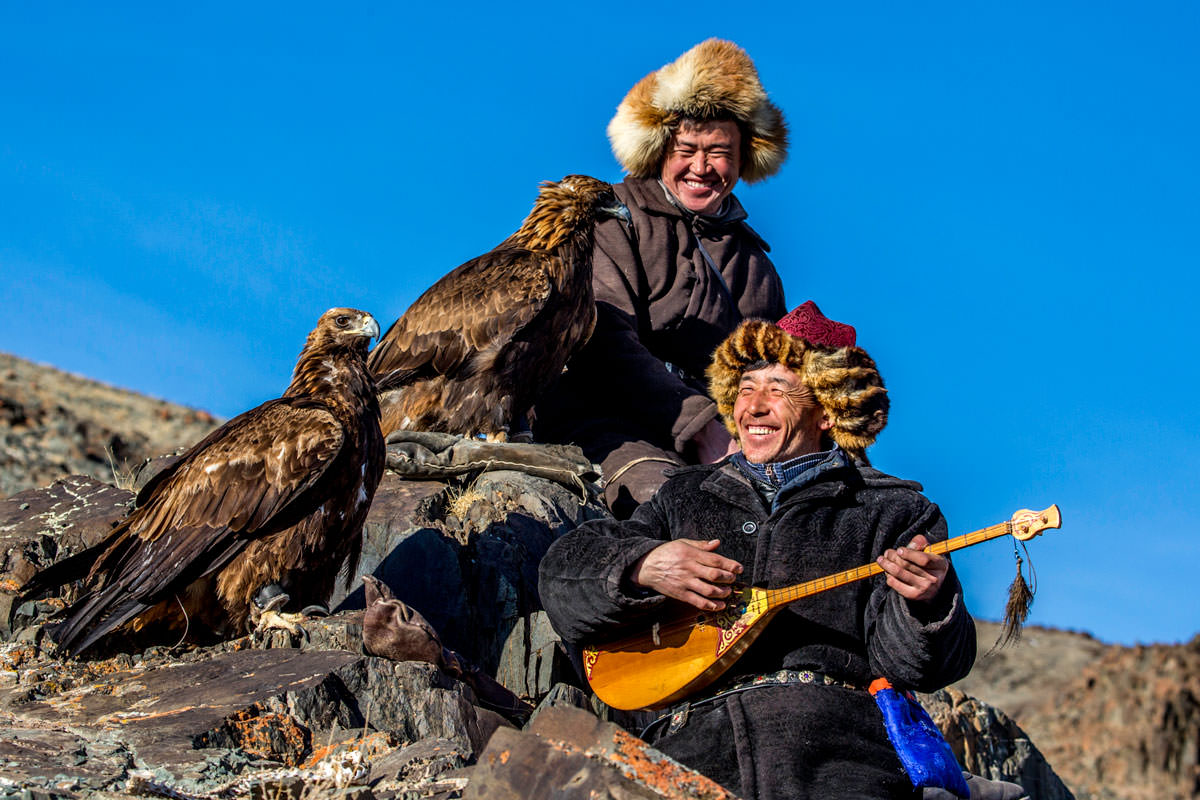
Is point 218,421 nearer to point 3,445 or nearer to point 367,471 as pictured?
point 3,445

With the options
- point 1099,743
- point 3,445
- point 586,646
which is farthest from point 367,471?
point 3,445

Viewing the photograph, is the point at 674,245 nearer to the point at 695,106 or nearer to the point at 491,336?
the point at 695,106

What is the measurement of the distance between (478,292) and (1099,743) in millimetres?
12084

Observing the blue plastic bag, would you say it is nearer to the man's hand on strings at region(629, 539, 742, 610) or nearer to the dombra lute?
the dombra lute

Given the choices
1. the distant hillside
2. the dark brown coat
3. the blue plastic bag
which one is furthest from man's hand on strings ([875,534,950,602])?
the distant hillside

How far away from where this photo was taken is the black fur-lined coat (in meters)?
3.87

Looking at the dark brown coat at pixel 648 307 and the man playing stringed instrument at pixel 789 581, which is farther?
the dark brown coat at pixel 648 307

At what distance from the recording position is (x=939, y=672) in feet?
12.9

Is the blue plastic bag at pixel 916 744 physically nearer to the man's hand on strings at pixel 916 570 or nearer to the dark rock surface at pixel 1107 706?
the man's hand on strings at pixel 916 570

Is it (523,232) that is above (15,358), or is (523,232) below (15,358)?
below

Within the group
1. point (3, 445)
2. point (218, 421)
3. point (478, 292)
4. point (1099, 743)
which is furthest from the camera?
point (218, 421)

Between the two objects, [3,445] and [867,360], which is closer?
[867,360]

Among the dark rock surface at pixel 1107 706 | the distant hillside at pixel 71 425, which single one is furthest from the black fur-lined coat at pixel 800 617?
the distant hillside at pixel 71 425

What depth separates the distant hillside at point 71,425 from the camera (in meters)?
26.3
